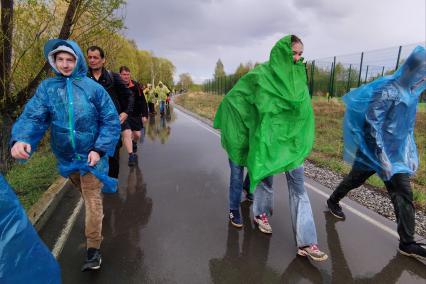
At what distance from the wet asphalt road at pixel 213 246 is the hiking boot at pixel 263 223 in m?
0.07

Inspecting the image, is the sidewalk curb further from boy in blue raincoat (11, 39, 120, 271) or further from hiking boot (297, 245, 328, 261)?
hiking boot (297, 245, 328, 261)

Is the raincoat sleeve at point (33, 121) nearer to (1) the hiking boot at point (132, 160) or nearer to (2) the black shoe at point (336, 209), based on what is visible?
(2) the black shoe at point (336, 209)

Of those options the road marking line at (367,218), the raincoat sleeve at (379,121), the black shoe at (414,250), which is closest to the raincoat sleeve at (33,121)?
the raincoat sleeve at (379,121)

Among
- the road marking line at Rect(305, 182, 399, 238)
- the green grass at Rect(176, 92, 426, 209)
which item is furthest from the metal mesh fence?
the road marking line at Rect(305, 182, 399, 238)

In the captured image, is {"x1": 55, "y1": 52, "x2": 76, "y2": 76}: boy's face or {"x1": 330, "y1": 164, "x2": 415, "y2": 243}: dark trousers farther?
{"x1": 330, "y1": 164, "x2": 415, "y2": 243}: dark trousers

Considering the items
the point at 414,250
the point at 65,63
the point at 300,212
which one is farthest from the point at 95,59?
the point at 414,250

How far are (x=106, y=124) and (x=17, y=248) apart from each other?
A: 123 centimetres

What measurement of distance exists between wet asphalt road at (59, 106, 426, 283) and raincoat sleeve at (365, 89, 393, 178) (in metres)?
0.89

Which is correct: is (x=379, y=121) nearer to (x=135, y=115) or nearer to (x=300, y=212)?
(x=300, y=212)

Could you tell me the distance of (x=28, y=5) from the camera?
17.8 feet

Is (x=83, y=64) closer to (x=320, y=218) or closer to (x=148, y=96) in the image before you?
(x=320, y=218)

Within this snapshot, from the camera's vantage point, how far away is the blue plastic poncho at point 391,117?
10.2 feet

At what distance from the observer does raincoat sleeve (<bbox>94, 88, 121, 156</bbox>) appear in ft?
9.07

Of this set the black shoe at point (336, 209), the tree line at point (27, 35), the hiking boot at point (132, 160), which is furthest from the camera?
the hiking boot at point (132, 160)
